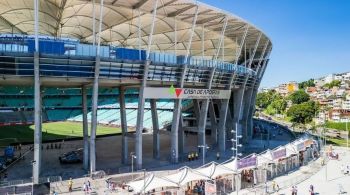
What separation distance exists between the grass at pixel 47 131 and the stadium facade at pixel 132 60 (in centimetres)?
2094

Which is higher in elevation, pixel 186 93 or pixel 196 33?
pixel 196 33

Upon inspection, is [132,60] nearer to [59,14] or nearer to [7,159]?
[59,14]

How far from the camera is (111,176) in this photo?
36219 millimetres

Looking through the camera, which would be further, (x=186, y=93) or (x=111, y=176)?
(x=186, y=93)

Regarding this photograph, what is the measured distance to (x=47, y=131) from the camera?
80.5 m

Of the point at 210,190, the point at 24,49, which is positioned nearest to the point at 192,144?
the point at 210,190

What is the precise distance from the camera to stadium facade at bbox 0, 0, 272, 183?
111 feet

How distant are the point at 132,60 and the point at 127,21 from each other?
18.0 metres

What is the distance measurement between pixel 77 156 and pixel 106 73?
43.7 feet

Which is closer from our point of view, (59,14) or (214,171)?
(214,171)

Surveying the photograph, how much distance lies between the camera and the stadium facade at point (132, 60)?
34.0m

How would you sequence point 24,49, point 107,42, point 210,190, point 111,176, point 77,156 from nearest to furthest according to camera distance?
point 210,190
point 24,49
point 111,176
point 77,156
point 107,42

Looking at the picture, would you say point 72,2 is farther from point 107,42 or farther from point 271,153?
point 271,153

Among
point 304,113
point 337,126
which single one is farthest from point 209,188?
point 304,113
